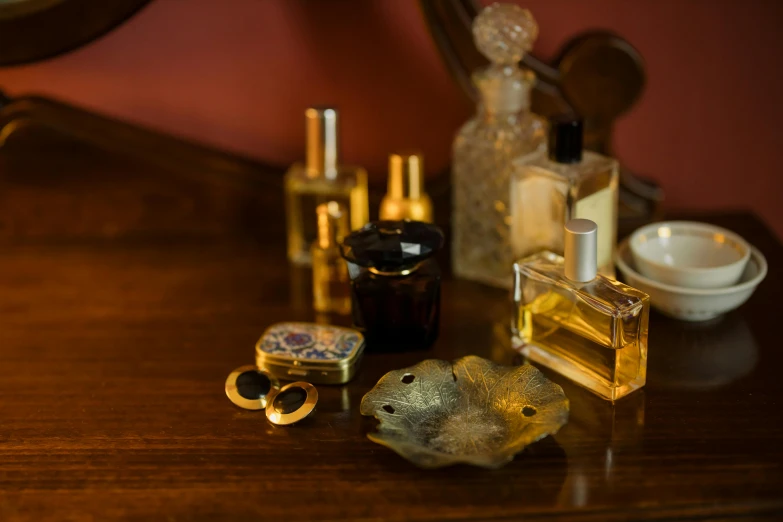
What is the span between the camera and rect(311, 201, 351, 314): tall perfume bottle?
0.83 m

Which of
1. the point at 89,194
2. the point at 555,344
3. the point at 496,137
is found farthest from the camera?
the point at 89,194

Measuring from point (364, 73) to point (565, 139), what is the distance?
0.31 m

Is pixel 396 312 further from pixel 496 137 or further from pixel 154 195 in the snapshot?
pixel 154 195

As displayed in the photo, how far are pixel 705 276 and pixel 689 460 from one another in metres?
0.22

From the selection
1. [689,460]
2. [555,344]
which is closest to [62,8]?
[555,344]

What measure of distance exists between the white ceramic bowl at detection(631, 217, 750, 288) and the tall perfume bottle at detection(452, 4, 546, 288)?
129 mm

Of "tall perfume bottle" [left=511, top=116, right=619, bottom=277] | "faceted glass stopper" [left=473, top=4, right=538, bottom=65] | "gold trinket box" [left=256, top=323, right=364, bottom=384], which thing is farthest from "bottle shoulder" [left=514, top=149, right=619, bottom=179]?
"gold trinket box" [left=256, top=323, right=364, bottom=384]

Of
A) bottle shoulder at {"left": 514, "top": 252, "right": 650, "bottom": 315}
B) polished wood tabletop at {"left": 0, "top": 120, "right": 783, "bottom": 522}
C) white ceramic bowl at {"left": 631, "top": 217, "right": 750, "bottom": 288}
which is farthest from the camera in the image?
white ceramic bowl at {"left": 631, "top": 217, "right": 750, "bottom": 288}

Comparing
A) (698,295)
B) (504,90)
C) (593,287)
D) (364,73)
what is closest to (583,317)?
(593,287)

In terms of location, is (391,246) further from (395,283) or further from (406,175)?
(406,175)

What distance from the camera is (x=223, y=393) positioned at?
2.29ft

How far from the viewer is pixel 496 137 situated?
85cm

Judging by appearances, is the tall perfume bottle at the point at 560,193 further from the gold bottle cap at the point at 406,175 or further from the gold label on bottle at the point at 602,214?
the gold bottle cap at the point at 406,175

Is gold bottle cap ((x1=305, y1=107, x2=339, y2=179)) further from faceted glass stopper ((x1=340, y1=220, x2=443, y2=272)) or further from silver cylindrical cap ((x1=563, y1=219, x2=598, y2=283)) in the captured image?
silver cylindrical cap ((x1=563, y1=219, x2=598, y2=283))
